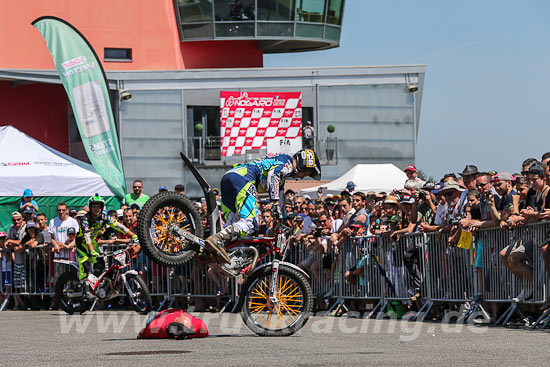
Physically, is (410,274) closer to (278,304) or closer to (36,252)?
(278,304)

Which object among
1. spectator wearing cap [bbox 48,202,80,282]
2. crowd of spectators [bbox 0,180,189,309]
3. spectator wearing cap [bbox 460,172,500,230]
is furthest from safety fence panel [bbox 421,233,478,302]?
spectator wearing cap [bbox 48,202,80,282]

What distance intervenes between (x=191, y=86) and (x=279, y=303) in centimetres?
3561

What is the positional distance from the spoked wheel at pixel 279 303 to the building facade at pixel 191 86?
112 ft

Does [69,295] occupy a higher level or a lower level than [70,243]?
lower

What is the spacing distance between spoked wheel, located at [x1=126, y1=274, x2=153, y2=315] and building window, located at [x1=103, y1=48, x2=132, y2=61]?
108 feet

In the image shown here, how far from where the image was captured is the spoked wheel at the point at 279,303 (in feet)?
40.7

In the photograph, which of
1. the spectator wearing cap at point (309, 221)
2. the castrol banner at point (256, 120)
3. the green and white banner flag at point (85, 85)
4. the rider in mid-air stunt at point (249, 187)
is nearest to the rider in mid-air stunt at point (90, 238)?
the spectator wearing cap at point (309, 221)

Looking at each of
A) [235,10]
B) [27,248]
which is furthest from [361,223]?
[235,10]

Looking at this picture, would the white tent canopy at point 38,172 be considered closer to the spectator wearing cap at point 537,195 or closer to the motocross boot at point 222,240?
the motocross boot at point 222,240

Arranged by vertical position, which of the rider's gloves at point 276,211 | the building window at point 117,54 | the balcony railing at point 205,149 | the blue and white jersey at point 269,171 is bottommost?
the balcony railing at point 205,149

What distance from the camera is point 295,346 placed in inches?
428

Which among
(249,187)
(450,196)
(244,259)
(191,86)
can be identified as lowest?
(244,259)

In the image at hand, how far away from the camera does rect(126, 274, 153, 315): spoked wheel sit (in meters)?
17.5

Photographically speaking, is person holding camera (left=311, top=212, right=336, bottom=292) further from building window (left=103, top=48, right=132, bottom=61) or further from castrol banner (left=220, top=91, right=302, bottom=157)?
building window (left=103, top=48, right=132, bottom=61)
